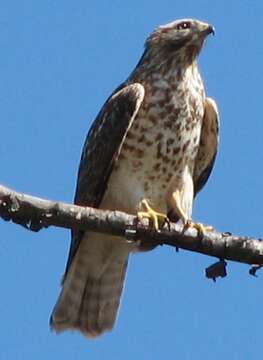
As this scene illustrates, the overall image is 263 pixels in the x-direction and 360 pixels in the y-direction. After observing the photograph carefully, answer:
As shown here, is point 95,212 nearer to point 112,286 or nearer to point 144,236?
point 144,236

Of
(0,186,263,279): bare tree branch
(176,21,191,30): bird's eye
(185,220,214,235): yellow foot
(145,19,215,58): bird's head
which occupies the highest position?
(176,21,191,30): bird's eye

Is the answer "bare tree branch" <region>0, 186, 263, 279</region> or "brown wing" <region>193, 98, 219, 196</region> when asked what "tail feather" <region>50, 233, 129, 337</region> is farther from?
"bare tree branch" <region>0, 186, 263, 279</region>

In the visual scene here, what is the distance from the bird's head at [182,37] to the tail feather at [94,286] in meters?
1.59

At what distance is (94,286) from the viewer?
8234mm

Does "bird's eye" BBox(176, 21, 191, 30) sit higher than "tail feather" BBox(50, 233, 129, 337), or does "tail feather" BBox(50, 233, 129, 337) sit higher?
"bird's eye" BBox(176, 21, 191, 30)

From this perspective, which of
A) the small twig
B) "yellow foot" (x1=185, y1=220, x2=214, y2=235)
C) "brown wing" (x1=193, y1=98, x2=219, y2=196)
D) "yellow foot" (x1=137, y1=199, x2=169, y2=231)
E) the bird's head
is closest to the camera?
the small twig

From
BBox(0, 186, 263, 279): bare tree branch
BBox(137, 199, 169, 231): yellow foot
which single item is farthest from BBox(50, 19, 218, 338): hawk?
BBox(0, 186, 263, 279): bare tree branch

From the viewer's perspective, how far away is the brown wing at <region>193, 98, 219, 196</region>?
8.27 metres

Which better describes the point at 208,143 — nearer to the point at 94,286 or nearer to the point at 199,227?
the point at 94,286

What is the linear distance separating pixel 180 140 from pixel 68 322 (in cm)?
161

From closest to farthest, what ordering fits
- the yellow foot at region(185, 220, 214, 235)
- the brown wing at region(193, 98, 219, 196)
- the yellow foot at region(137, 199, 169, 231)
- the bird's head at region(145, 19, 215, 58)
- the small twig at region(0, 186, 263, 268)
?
the small twig at region(0, 186, 263, 268)
the yellow foot at region(185, 220, 214, 235)
the yellow foot at region(137, 199, 169, 231)
the brown wing at region(193, 98, 219, 196)
the bird's head at region(145, 19, 215, 58)

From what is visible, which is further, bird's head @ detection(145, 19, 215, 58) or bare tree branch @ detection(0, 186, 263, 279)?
bird's head @ detection(145, 19, 215, 58)

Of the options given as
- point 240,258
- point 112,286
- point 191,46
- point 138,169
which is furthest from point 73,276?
point 240,258

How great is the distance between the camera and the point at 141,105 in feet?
25.8
